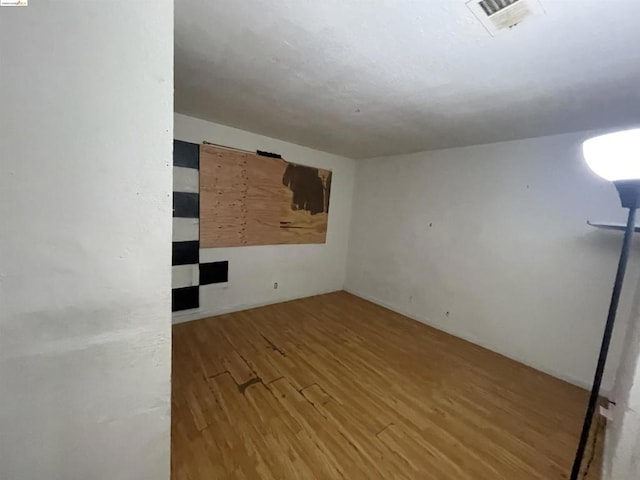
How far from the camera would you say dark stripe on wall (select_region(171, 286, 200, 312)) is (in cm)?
312

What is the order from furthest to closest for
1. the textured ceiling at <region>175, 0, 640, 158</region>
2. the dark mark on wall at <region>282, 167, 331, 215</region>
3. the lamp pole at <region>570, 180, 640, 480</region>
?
the dark mark on wall at <region>282, 167, 331, 215</region>
the textured ceiling at <region>175, 0, 640, 158</region>
the lamp pole at <region>570, 180, 640, 480</region>

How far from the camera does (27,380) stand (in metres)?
0.81

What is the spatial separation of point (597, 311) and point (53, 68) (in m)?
3.97

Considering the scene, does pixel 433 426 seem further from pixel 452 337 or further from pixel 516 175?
pixel 516 175

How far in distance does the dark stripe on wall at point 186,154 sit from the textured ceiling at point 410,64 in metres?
0.51

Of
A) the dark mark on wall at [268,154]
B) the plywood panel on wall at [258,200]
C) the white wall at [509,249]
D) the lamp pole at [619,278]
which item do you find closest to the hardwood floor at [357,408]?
the white wall at [509,249]

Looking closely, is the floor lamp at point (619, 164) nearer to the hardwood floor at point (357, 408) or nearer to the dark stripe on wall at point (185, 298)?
the hardwood floor at point (357, 408)

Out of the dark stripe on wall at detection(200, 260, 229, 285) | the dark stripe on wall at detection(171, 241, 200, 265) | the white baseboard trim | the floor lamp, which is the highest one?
the floor lamp

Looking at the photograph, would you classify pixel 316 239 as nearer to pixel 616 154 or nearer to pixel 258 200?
pixel 258 200

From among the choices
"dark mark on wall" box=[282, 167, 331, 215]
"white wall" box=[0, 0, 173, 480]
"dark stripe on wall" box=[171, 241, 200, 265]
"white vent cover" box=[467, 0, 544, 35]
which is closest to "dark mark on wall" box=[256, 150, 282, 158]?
"dark mark on wall" box=[282, 167, 331, 215]

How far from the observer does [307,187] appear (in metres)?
4.08

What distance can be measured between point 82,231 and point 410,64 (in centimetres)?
184

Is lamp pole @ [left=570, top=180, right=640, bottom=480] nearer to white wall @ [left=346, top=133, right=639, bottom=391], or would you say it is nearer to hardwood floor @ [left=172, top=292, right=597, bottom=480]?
hardwood floor @ [left=172, top=292, right=597, bottom=480]

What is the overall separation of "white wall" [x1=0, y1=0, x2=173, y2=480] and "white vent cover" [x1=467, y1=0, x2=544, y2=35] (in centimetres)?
126
